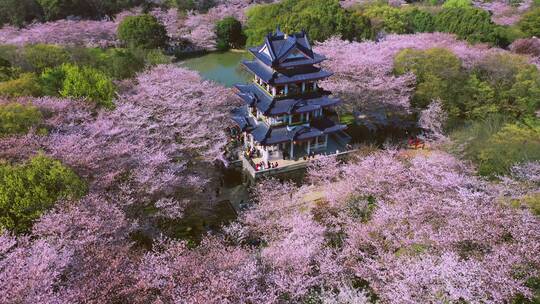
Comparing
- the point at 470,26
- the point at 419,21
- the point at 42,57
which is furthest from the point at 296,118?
the point at 419,21

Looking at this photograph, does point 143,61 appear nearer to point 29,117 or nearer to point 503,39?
point 29,117

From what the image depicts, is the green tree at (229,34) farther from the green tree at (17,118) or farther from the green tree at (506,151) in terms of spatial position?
the green tree at (506,151)

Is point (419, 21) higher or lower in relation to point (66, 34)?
lower

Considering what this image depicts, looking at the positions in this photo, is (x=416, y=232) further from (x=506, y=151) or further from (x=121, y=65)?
(x=121, y=65)

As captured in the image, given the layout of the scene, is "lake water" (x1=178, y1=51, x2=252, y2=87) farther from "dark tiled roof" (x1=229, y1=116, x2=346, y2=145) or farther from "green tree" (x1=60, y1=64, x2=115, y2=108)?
"green tree" (x1=60, y1=64, x2=115, y2=108)

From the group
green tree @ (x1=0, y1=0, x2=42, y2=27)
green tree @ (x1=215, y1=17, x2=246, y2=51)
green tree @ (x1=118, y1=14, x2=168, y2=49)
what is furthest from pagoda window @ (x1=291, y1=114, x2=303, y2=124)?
green tree @ (x1=0, y1=0, x2=42, y2=27)

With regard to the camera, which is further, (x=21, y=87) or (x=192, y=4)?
(x=192, y=4)
